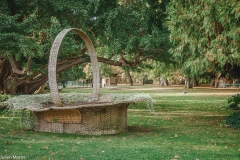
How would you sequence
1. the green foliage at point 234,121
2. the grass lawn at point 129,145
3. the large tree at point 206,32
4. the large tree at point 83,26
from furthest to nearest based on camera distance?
the large tree at point 83,26 < the green foliage at point 234,121 < the large tree at point 206,32 < the grass lawn at point 129,145

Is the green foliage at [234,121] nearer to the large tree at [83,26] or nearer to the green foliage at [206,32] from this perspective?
the green foliage at [206,32]

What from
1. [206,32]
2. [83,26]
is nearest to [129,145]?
[206,32]

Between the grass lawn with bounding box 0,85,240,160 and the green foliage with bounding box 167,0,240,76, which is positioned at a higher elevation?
the green foliage with bounding box 167,0,240,76

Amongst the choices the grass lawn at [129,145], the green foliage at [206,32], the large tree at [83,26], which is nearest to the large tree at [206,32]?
the green foliage at [206,32]

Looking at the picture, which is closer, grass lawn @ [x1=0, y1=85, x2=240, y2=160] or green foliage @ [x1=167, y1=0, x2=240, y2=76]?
grass lawn @ [x1=0, y1=85, x2=240, y2=160]

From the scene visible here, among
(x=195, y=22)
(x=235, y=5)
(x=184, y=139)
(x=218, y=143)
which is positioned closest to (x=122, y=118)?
(x=184, y=139)

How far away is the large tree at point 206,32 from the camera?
25.5 feet

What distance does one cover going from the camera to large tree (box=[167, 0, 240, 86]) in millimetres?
7758

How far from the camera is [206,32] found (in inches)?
338

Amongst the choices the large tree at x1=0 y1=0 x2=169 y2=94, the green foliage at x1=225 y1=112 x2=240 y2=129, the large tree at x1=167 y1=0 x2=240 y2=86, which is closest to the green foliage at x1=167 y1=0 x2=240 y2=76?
the large tree at x1=167 y1=0 x2=240 y2=86

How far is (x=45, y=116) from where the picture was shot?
9070 millimetres

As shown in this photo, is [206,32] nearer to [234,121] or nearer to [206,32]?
[206,32]

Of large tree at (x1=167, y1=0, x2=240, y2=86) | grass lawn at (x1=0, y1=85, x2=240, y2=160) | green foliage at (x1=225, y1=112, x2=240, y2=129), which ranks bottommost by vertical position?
grass lawn at (x1=0, y1=85, x2=240, y2=160)

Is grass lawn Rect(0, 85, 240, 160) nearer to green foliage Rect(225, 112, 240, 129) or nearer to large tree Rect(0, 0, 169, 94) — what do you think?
green foliage Rect(225, 112, 240, 129)
